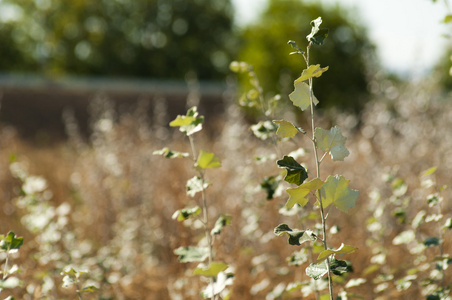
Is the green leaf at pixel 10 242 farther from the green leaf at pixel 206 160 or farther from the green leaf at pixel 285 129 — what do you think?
the green leaf at pixel 285 129

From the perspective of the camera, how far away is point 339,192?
109 cm

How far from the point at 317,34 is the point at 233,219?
1.90 meters

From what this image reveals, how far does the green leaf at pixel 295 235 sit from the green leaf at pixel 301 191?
5 centimetres

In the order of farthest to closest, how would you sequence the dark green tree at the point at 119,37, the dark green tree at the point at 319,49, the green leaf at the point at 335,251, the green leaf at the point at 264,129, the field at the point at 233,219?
the dark green tree at the point at 119,37, the dark green tree at the point at 319,49, the field at the point at 233,219, the green leaf at the point at 264,129, the green leaf at the point at 335,251

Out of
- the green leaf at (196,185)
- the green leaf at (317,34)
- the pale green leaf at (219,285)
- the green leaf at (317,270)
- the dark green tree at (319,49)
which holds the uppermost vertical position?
the dark green tree at (319,49)

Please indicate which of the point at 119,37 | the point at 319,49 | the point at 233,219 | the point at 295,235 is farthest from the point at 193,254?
the point at 119,37

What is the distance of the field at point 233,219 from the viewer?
7.26ft

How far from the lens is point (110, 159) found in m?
4.09

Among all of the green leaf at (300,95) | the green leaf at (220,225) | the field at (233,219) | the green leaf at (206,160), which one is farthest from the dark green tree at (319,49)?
the green leaf at (300,95)

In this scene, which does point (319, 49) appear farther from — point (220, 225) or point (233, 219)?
point (220, 225)

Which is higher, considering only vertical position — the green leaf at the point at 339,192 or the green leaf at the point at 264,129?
the green leaf at the point at 264,129

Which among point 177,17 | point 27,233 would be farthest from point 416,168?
point 177,17

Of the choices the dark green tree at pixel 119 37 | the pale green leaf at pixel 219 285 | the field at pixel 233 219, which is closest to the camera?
the pale green leaf at pixel 219 285

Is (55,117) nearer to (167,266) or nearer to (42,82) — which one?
(42,82)
